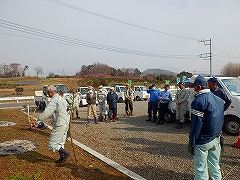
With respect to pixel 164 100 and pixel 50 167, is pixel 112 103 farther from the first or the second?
pixel 50 167

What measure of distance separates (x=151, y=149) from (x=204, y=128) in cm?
316

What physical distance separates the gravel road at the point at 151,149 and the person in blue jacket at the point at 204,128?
Answer: 1.19 m

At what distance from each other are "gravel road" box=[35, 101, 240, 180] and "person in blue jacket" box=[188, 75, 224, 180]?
119 cm

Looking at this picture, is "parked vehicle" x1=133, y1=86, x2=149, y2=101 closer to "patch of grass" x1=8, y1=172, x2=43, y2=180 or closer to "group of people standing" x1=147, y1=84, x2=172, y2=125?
"group of people standing" x1=147, y1=84, x2=172, y2=125

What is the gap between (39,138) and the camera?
711 cm

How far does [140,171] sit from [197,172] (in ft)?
5.50

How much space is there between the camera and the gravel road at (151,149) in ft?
15.3

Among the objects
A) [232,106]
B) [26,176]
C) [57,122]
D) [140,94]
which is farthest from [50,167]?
[140,94]

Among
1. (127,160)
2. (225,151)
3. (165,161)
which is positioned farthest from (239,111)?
(127,160)

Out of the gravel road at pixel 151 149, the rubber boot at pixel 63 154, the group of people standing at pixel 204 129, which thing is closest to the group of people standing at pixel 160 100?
the gravel road at pixel 151 149

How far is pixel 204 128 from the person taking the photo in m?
3.27

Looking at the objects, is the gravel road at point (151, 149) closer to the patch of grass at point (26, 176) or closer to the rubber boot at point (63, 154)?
the rubber boot at point (63, 154)

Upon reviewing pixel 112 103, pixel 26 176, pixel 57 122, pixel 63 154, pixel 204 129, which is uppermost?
pixel 204 129

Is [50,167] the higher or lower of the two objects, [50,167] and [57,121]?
the lower
